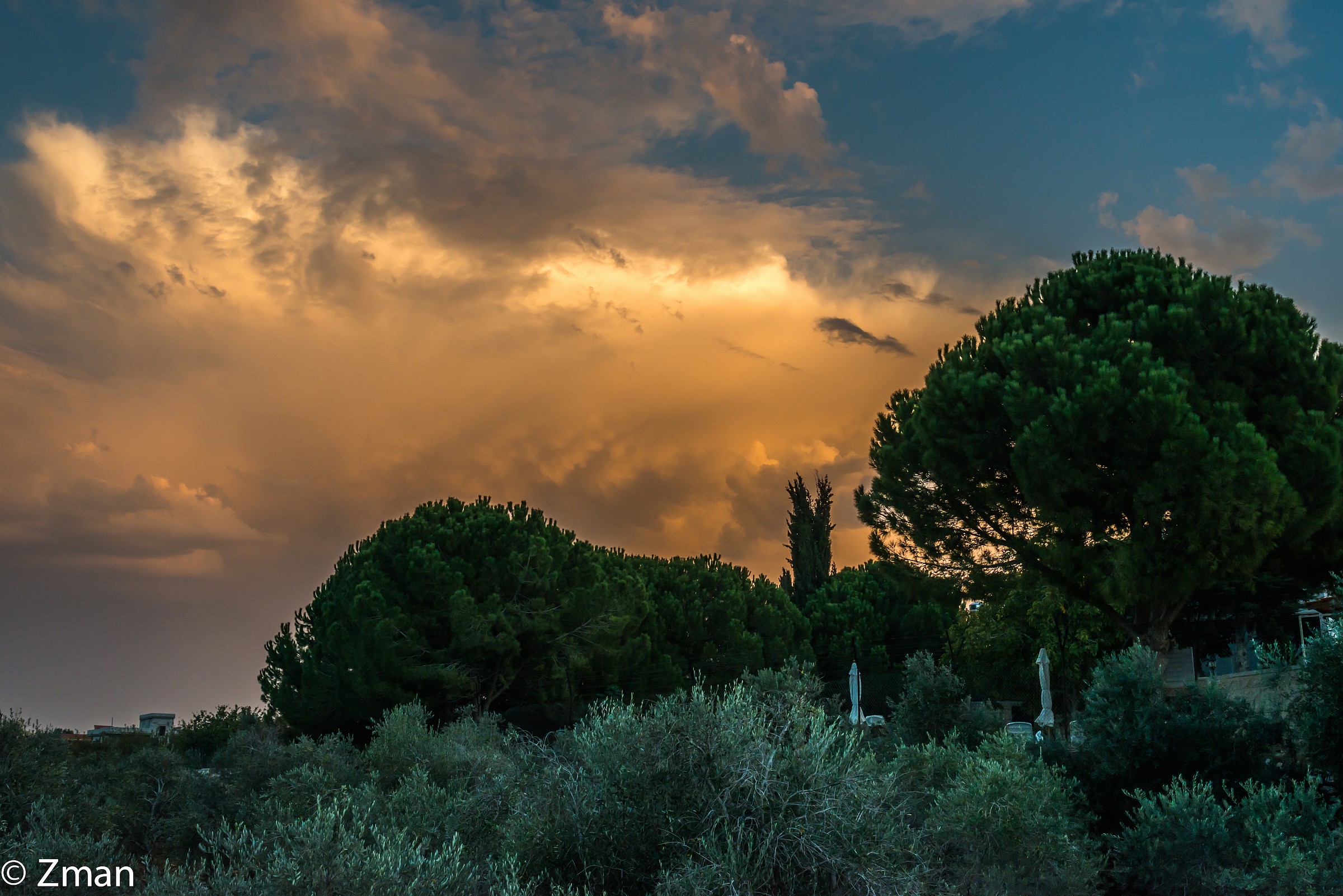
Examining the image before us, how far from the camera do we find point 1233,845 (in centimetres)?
813

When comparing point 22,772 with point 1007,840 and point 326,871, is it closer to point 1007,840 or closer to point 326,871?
point 326,871

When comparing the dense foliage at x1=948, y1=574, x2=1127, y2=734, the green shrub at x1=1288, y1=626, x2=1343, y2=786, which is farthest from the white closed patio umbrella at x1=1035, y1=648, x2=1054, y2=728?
the green shrub at x1=1288, y1=626, x2=1343, y2=786

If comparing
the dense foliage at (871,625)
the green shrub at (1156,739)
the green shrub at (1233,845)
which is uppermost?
the dense foliage at (871,625)

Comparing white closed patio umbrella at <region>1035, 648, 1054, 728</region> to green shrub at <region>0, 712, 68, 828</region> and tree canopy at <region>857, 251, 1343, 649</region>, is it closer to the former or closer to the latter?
tree canopy at <region>857, 251, 1343, 649</region>

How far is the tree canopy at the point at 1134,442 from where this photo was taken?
17.9m

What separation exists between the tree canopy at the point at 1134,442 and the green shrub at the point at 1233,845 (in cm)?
984

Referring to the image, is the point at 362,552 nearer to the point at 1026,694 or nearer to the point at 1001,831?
the point at 1026,694

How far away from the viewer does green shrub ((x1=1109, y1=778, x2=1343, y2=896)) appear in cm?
743

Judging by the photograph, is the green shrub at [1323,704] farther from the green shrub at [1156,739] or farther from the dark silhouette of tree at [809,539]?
the dark silhouette of tree at [809,539]

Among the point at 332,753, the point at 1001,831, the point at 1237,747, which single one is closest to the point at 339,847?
the point at 1001,831

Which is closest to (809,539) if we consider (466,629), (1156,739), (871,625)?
(871,625)

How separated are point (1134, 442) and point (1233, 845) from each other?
448 inches

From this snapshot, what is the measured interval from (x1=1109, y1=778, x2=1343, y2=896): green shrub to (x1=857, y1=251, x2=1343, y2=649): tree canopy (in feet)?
32.3

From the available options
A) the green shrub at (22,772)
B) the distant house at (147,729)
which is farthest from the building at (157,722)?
the green shrub at (22,772)
